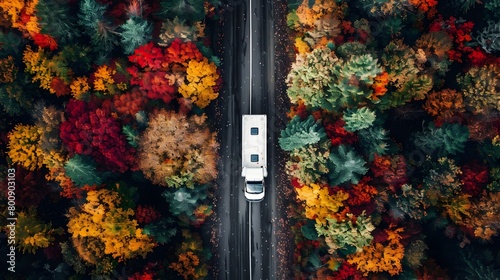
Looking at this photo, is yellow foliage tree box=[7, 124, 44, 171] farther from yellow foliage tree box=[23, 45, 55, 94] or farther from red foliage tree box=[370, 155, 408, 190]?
red foliage tree box=[370, 155, 408, 190]

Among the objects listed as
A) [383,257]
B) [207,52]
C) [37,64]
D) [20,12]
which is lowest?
[383,257]

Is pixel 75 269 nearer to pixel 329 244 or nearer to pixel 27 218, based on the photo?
pixel 27 218

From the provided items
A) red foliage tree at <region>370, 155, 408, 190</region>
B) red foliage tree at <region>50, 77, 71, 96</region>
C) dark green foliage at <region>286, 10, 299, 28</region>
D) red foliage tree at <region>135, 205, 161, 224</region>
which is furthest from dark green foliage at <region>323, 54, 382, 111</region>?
red foliage tree at <region>50, 77, 71, 96</region>

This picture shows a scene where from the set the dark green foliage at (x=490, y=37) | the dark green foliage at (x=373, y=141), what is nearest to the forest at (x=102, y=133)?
the dark green foliage at (x=373, y=141)

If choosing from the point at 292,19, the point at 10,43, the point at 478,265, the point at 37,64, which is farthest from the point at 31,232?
the point at 478,265

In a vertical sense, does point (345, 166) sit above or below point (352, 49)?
below

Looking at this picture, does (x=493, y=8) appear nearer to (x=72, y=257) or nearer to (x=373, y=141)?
(x=373, y=141)
